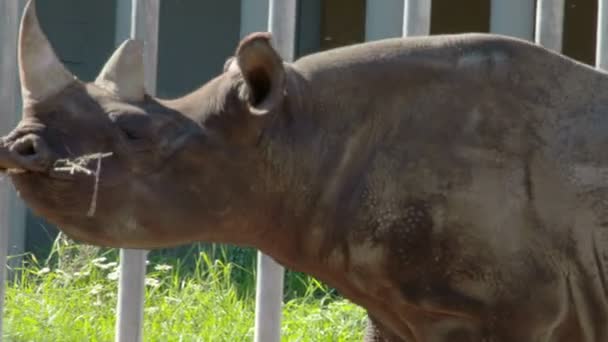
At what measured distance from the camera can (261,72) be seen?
318 cm

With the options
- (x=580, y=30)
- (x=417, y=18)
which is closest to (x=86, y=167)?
(x=417, y=18)

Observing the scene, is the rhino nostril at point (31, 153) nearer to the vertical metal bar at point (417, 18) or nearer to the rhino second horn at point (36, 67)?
the rhino second horn at point (36, 67)

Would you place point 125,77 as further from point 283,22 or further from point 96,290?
point 96,290

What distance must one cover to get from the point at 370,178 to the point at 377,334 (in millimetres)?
504

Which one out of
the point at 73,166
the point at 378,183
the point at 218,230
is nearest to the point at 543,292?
the point at 378,183

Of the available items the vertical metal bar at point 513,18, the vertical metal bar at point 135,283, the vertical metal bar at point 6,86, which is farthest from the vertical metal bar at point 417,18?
the vertical metal bar at point 6,86

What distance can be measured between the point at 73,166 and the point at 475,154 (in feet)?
2.70

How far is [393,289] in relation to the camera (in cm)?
322

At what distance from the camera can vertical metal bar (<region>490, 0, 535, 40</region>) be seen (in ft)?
18.6

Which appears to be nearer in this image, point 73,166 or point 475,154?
point 73,166

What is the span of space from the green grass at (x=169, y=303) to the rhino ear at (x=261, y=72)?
7.98 feet

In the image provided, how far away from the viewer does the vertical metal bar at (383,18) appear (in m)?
6.02

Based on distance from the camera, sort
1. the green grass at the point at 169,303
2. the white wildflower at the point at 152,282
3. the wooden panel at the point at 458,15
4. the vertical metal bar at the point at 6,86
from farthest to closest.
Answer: the wooden panel at the point at 458,15 → the white wildflower at the point at 152,282 → the green grass at the point at 169,303 → the vertical metal bar at the point at 6,86

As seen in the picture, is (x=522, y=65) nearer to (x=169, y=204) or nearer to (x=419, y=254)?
(x=419, y=254)
